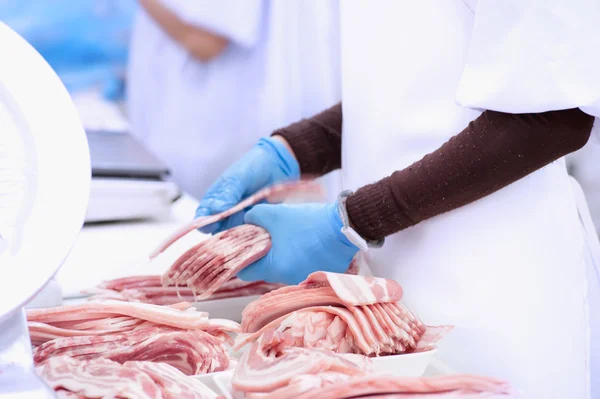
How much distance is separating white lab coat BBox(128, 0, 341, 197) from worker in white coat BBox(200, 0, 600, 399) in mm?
632

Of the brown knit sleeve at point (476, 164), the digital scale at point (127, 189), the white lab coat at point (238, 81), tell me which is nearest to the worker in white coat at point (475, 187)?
the brown knit sleeve at point (476, 164)

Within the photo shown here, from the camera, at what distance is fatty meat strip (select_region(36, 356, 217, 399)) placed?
29.8 inches

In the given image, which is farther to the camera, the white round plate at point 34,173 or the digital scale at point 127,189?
the digital scale at point 127,189

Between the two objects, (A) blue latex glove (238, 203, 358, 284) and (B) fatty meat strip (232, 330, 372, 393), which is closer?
(B) fatty meat strip (232, 330, 372, 393)

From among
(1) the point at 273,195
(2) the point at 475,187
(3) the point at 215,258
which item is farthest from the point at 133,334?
(2) the point at 475,187

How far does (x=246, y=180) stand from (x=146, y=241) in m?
0.48

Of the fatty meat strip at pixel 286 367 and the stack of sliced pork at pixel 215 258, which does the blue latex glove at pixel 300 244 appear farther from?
the fatty meat strip at pixel 286 367

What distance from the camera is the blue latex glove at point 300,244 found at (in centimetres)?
111

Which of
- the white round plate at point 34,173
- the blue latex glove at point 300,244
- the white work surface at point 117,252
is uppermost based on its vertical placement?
the white round plate at point 34,173

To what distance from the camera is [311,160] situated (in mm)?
1480

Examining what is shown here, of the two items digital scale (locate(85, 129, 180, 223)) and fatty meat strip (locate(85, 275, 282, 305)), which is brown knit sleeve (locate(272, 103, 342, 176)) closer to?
fatty meat strip (locate(85, 275, 282, 305))

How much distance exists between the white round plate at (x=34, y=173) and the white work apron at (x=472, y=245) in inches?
22.1

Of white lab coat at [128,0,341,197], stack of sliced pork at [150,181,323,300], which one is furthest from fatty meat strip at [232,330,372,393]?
white lab coat at [128,0,341,197]

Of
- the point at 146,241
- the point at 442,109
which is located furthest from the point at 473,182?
the point at 146,241
